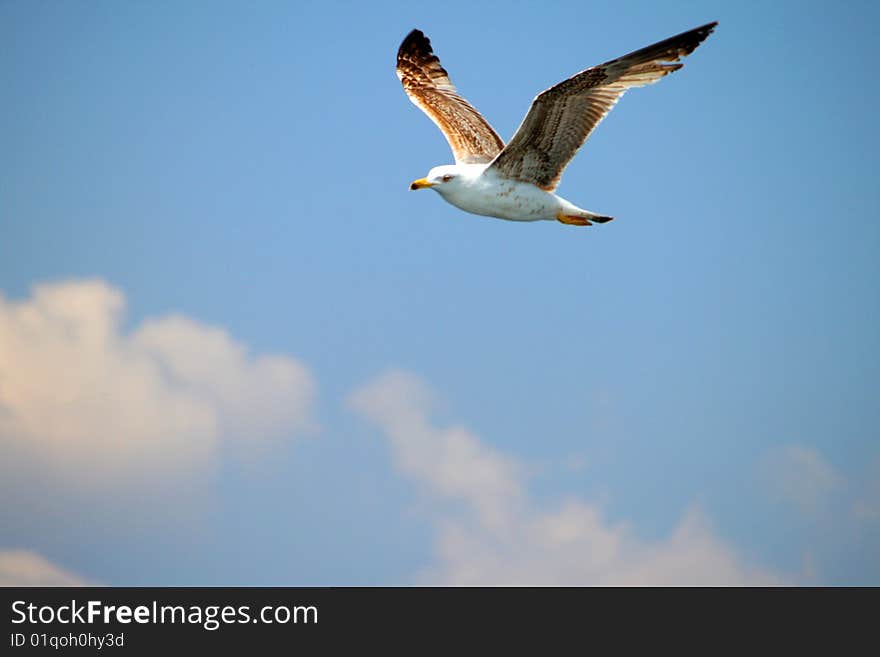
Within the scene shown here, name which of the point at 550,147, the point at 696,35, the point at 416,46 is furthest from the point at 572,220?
the point at 416,46

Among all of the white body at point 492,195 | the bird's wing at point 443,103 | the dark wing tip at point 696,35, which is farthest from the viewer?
the bird's wing at point 443,103

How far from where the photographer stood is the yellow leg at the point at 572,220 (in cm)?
2008

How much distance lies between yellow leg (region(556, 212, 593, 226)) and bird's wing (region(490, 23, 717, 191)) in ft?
2.15

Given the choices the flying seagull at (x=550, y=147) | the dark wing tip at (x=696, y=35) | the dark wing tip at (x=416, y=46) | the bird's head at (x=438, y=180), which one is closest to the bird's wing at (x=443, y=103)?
Answer: the dark wing tip at (x=416, y=46)

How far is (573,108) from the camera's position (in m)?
19.0

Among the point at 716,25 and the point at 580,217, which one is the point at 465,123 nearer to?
the point at 580,217

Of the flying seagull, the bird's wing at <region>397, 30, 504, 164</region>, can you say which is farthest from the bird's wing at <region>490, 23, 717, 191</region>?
the bird's wing at <region>397, 30, 504, 164</region>

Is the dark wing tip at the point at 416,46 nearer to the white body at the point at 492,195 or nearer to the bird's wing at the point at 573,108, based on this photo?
the white body at the point at 492,195

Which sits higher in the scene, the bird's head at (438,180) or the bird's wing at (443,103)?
the bird's wing at (443,103)

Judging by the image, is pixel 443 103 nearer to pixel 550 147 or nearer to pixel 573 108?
pixel 550 147

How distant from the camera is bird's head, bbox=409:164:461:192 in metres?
19.8

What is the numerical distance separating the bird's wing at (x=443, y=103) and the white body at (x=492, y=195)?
244 centimetres

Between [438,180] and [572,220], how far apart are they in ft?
7.90

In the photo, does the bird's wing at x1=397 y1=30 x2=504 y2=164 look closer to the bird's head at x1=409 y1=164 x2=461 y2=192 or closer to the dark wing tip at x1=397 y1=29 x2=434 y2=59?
the dark wing tip at x1=397 y1=29 x2=434 y2=59
